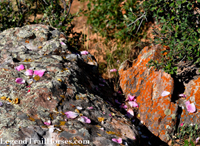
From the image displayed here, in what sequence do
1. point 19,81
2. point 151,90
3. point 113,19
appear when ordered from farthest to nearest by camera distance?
point 113,19, point 151,90, point 19,81

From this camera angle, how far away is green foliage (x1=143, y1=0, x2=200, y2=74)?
277 cm

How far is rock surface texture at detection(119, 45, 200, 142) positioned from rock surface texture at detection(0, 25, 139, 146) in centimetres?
13

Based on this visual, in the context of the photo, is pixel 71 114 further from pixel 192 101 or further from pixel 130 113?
pixel 192 101

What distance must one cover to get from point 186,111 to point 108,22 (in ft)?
8.38

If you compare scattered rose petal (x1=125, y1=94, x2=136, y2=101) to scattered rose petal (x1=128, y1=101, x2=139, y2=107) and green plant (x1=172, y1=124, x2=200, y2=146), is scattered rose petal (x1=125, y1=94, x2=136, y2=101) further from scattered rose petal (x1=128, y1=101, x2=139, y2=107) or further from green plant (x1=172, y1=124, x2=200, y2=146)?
green plant (x1=172, y1=124, x2=200, y2=146)

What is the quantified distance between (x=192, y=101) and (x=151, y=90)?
0.51 m

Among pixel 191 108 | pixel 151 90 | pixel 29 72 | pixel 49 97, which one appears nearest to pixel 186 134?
pixel 191 108

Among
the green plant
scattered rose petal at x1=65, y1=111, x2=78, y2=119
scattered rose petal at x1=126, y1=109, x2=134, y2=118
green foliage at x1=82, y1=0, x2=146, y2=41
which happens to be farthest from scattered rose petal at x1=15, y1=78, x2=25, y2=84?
green foliage at x1=82, y1=0, x2=146, y2=41

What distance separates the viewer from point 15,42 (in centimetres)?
246

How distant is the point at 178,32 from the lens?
2.96 meters

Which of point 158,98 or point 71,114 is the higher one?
point 158,98

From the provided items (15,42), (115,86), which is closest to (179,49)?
(115,86)

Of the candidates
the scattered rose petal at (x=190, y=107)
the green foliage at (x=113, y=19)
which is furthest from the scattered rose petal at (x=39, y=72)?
the green foliage at (x=113, y=19)

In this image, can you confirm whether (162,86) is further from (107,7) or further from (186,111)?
(107,7)
